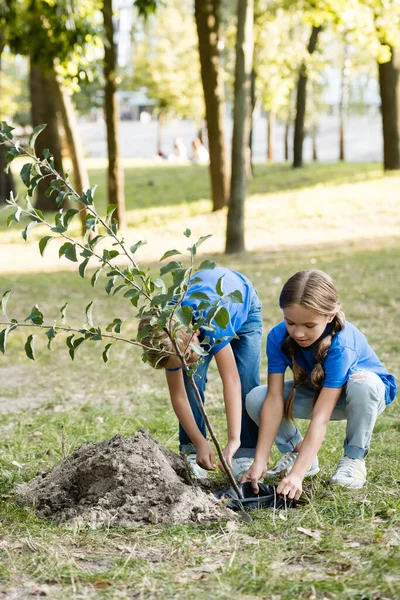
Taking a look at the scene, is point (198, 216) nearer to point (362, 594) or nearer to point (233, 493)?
point (233, 493)

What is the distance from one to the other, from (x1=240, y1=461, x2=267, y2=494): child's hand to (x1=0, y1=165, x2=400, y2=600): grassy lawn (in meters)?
0.22

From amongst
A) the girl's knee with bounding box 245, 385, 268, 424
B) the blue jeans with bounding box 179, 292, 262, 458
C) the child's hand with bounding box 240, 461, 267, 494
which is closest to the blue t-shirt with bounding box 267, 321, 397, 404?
the girl's knee with bounding box 245, 385, 268, 424

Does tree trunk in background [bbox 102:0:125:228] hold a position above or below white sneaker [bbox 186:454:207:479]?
above

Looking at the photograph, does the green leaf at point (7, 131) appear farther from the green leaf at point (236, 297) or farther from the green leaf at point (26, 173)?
the green leaf at point (236, 297)

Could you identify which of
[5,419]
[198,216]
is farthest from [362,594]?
[198,216]

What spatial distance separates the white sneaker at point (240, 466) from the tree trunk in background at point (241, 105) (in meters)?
7.70

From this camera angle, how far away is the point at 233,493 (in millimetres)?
3832

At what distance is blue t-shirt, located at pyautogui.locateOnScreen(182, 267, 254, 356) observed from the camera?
12.6 ft

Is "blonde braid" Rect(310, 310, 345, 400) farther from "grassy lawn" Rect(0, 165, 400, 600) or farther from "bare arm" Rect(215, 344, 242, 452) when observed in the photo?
"grassy lawn" Rect(0, 165, 400, 600)

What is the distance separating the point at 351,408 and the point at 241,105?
803cm

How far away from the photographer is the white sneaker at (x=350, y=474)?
3846mm

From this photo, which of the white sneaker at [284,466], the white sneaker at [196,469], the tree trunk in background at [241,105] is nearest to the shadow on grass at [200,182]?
the tree trunk in background at [241,105]

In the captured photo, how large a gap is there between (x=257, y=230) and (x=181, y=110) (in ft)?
61.5

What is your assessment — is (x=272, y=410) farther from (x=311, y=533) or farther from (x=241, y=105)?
(x=241, y=105)
